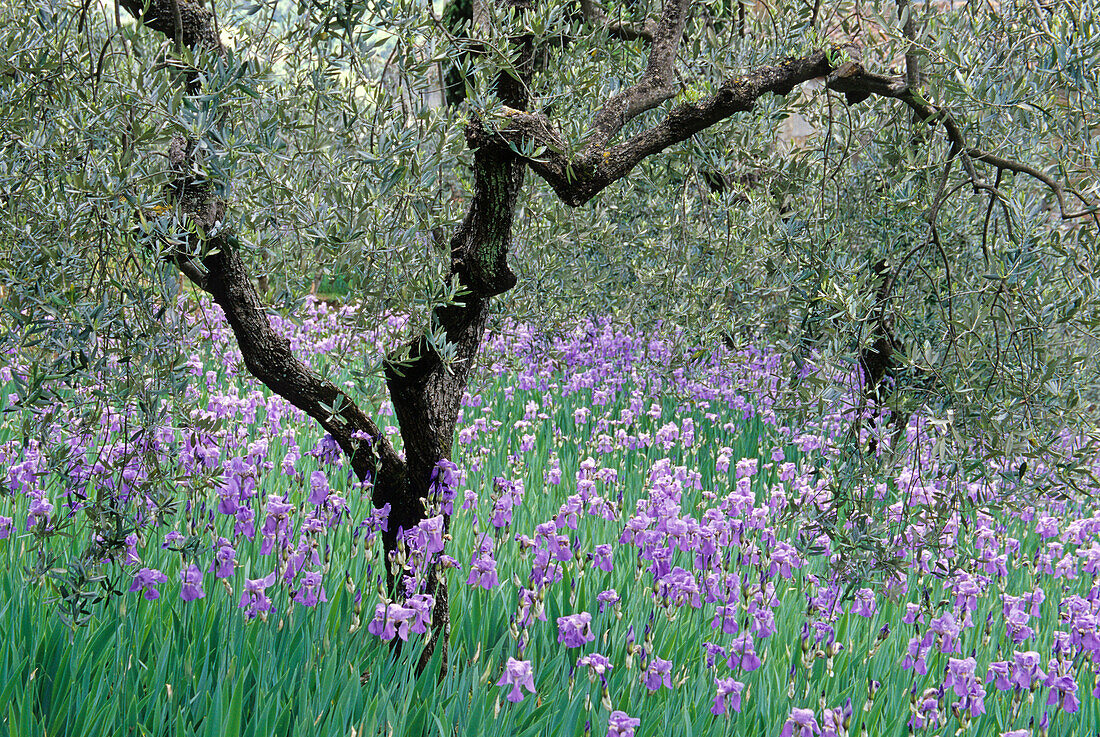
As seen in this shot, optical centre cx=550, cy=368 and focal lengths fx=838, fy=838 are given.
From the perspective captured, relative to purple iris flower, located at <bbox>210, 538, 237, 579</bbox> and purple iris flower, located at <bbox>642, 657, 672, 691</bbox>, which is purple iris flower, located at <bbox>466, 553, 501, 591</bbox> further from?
purple iris flower, located at <bbox>210, 538, 237, 579</bbox>

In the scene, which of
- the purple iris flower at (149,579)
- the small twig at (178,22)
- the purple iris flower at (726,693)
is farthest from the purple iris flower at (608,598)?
the small twig at (178,22)

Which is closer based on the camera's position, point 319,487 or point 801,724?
point 801,724

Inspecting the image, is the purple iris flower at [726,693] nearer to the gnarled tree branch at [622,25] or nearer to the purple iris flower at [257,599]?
the purple iris flower at [257,599]

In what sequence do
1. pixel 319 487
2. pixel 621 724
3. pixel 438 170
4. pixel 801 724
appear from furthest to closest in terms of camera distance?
pixel 319 487 → pixel 438 170 → pixel 801 724 → pixel 621 724

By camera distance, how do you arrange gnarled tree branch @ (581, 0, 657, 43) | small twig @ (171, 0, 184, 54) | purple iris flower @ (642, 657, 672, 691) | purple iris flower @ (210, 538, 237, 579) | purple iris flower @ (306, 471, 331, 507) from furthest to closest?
gnarled tree branch @ (581, 0, 657, 43), purple iris flower @ (306, 471, 331, 507), purple iris flower @ (210, 538, 237, 579), purple iris flower @ (642, 657, 672, 691), small twig @ (171, 0, 184, 54)

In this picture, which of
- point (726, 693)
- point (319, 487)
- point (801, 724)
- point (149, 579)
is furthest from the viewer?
point (319, 487)

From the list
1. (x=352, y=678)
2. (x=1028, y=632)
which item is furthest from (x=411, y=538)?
(x=1028, y=632)

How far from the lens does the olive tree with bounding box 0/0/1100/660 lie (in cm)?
233

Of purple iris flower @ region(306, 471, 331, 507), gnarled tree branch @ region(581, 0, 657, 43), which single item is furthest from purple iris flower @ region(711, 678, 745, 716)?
gnarled tree branch @ region(581, 0, 657, 43)

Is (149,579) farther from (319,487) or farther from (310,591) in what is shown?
(319,487)

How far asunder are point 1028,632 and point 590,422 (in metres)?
4.60

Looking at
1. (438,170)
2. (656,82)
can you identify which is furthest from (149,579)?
(656,82)

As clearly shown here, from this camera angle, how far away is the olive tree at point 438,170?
2334 mm

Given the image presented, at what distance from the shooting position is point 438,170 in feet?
8.34
